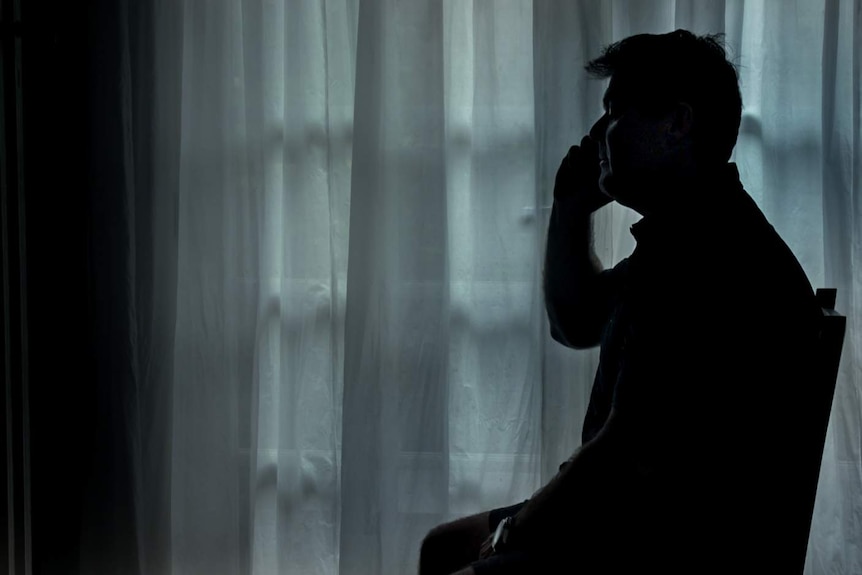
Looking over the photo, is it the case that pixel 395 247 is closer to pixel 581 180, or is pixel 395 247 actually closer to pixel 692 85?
pixel 581 180

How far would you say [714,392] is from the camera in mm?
944

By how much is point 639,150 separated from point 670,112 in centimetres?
6

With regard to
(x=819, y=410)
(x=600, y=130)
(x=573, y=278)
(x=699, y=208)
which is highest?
(x=600, y=130)

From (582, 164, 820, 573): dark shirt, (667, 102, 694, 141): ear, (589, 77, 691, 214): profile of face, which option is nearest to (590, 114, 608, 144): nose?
(589, 77, 691, 214): profile of face

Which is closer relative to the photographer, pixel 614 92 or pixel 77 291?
pixel 614 92

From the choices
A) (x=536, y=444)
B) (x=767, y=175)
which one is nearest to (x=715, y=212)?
(x=767, y=175)

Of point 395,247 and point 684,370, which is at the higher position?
point 395,247

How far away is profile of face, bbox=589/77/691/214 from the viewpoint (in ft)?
3.63

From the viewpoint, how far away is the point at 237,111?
74.3 inches

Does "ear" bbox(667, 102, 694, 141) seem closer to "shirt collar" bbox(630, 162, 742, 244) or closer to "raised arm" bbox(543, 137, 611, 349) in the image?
"shirt collar" bbox(630, 162, 742, 244)

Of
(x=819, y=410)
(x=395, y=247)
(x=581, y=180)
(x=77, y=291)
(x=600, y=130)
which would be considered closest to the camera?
(x=819, y=410)

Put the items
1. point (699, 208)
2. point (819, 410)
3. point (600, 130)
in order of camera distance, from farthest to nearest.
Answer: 1. point (600, 130)
2. point (699, 208)
3. point (819, 410)

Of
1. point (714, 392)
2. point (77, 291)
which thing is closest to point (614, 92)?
point (714, 392)

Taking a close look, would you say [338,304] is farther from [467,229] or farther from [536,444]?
[536,444]
